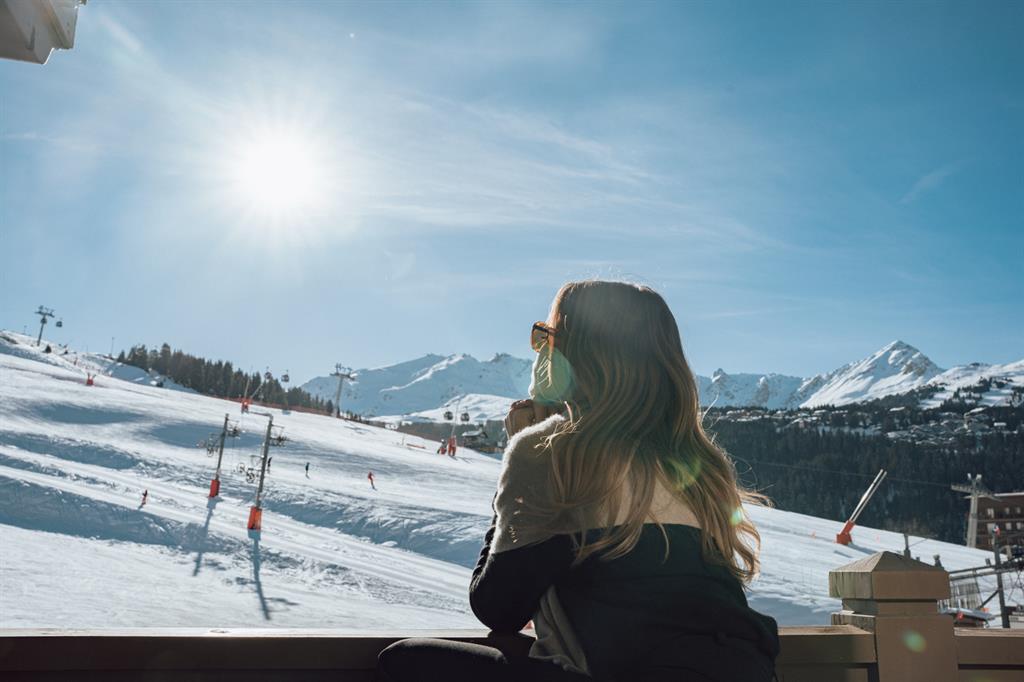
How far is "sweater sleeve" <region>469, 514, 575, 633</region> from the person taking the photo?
4.83 feet

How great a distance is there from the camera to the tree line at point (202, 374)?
8262 cm

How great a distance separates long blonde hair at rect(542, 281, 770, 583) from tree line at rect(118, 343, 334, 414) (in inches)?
3244

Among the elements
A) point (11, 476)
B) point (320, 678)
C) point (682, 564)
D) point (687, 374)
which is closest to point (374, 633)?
point (320, 678)

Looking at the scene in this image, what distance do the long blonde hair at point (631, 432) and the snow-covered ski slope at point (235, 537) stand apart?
6.65 metres

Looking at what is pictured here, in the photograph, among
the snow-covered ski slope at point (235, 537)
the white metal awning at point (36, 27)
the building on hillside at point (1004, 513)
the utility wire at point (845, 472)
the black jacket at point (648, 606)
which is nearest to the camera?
the black jacket at point (648, 606)

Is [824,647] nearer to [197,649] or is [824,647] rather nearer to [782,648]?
[782,648]

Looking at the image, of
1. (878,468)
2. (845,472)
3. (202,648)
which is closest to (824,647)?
(202,648)

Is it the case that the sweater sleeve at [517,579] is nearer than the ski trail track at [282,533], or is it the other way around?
the sweater sleeve at [517,579]

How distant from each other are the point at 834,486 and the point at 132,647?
102m

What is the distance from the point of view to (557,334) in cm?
175

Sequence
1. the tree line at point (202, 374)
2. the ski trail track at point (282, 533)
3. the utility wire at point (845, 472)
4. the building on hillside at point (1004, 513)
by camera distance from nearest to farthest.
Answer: the ski trail track at point (282, 533) < the building on hillside at point (1004, 513) < the tree line at point (202, 374) < the utility wire at point (845, 472)

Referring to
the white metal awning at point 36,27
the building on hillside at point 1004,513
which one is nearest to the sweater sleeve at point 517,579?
the white metal awning at point 36,27

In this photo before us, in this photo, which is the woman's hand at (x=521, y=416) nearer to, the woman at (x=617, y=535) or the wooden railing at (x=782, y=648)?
the woman at (x=617, y=535)

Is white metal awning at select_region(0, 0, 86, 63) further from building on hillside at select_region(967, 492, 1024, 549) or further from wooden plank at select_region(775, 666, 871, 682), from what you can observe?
building on hillside at select_region(967, 492, 1024, 549)
